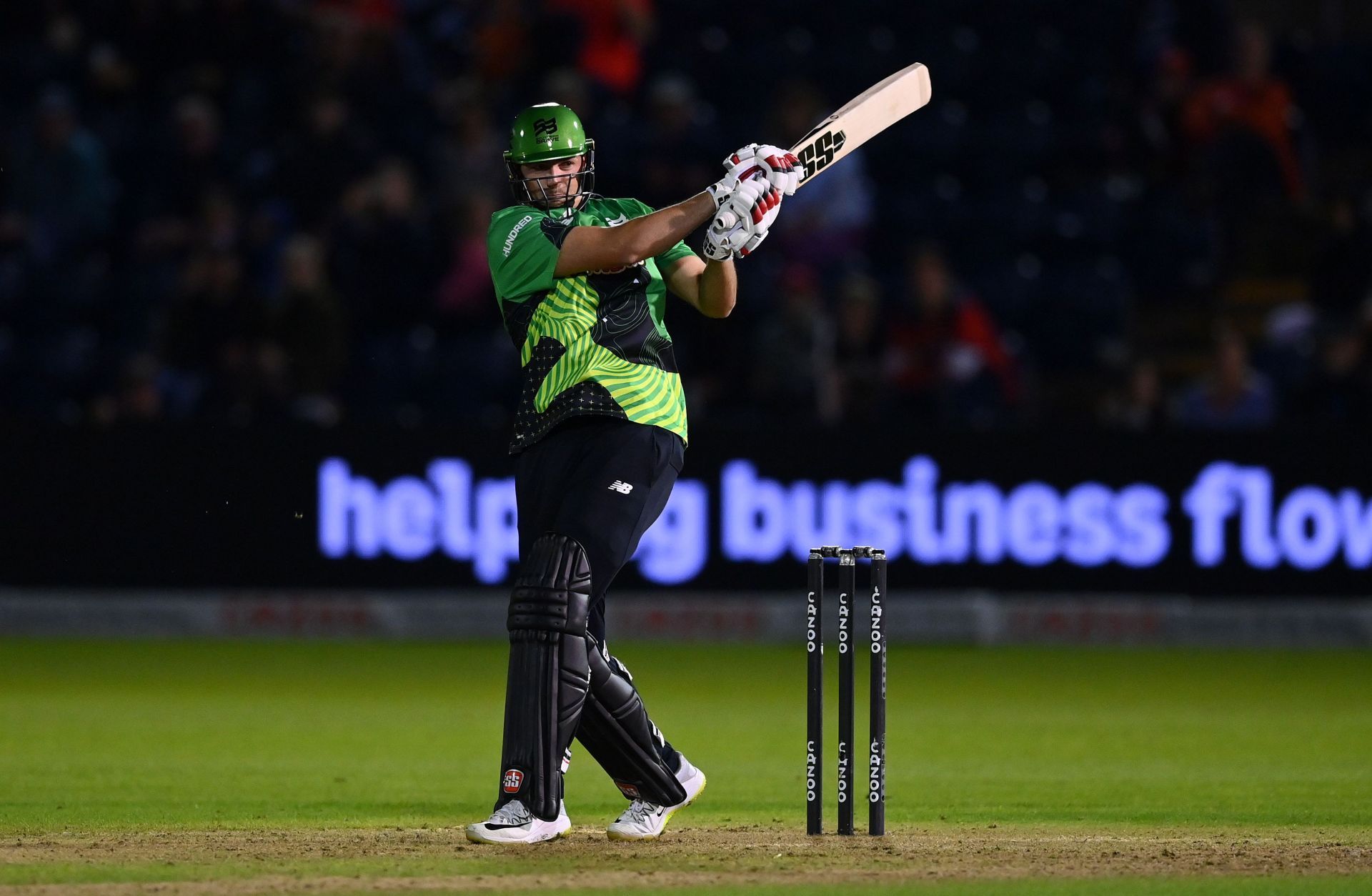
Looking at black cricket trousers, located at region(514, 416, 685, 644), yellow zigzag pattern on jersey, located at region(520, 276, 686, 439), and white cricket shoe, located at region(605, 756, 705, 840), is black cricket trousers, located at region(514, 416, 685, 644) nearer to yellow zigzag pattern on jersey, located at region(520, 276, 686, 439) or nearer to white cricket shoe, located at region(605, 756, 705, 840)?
yellow zigzag pattern on jersey, located at region(520, 276, 686, 439)

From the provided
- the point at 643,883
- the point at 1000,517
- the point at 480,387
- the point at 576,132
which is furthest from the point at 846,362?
the point at 643,883

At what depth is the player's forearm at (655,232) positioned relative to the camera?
5.58 metres

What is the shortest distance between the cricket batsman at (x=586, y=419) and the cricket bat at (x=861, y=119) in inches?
10.3

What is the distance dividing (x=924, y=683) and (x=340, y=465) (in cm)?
378

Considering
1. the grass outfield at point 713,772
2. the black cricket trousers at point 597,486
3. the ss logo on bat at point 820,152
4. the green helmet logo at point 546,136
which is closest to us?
the grass outfield at point 713,772

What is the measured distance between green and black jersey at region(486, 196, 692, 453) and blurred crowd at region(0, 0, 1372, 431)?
23.2 feet

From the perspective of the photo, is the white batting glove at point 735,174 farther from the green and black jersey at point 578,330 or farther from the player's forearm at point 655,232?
the green and black jersey at point 578,330

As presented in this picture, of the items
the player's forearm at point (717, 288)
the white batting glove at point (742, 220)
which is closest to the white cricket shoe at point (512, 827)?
the player's forearm at point (717, 288)

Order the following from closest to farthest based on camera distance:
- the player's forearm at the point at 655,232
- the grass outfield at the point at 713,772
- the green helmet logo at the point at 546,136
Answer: the grass outfield at the point at 713,772 → the player's forearm at the point at 655,232 → the green helmet logo at the point at 546,136

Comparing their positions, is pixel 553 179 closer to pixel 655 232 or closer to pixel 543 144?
pixel 543 144

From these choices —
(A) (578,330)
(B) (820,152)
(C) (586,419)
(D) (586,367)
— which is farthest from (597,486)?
(B) (820,152)

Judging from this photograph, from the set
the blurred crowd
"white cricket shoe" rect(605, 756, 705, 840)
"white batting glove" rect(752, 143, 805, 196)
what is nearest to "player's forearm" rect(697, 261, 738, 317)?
"white batting glove" rect(752, 143, 805, 196)

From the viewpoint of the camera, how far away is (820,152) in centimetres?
611

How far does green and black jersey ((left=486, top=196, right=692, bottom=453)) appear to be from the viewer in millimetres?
5742
